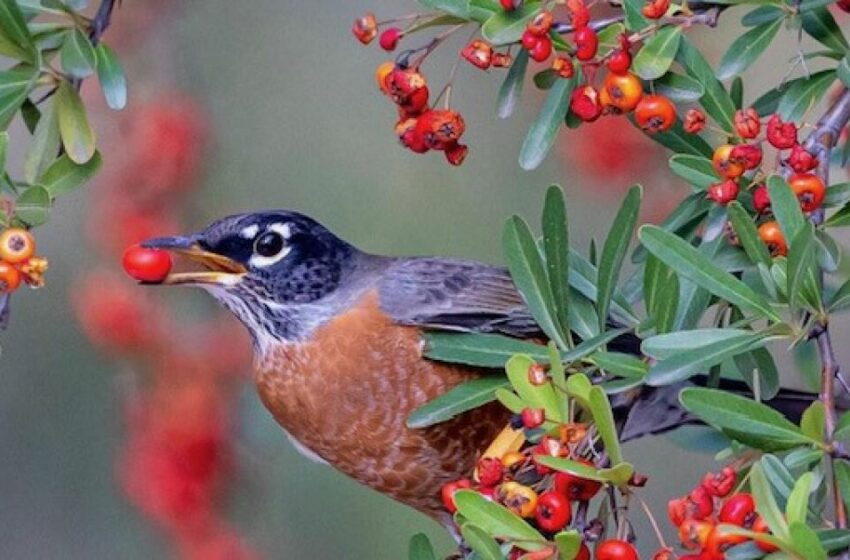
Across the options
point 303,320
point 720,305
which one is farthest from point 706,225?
point 303,320

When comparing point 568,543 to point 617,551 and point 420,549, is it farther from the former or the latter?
point 420,549

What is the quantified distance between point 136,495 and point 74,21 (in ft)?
3.44

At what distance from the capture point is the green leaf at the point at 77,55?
1770 mm

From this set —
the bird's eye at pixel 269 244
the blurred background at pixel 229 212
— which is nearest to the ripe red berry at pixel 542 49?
the bird's eye at pixel 269 244

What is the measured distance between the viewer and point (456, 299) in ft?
7.55

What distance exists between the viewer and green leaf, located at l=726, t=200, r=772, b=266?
4.77ft

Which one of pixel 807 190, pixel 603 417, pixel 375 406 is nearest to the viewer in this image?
pixel 603 417

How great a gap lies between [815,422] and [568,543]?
221mm

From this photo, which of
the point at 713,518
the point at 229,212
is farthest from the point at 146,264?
the point at 229,212

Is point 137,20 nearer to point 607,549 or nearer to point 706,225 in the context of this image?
point 706,225

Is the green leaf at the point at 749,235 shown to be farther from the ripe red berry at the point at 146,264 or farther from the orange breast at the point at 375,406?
the ripe red berry at the point at 146,264

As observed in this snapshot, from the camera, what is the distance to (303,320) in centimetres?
238

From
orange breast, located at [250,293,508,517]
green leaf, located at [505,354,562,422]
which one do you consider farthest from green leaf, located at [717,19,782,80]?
orange breast, located at [250,293,508,517]

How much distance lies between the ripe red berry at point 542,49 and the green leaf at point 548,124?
0.06 m
